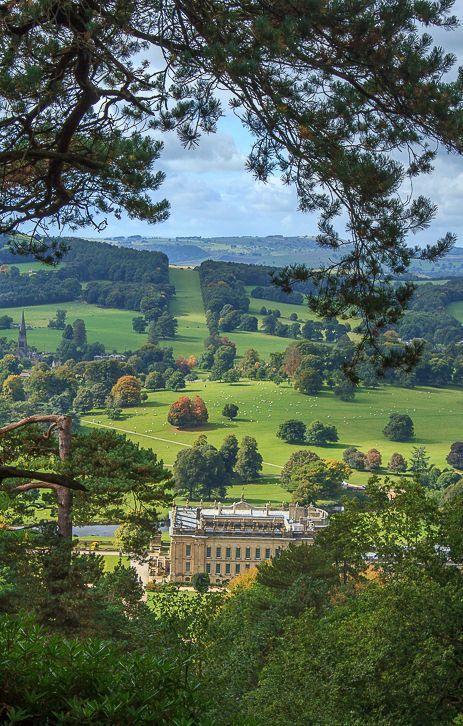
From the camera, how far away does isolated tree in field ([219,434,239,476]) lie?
81.1 meters

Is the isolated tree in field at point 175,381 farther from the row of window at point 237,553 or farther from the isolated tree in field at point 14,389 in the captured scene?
the row of window at point 237,553

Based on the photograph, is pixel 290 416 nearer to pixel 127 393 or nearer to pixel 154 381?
pixel 127 393

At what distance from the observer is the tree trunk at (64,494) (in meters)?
11.3

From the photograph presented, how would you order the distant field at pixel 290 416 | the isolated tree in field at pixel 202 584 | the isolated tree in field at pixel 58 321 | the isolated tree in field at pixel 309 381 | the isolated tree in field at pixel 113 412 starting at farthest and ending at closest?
the isolated tree in field at pixel 58 321 < the isolated tree in field at pixel 309 381 < the isolated tree in field at pixel 113 412 < the distant field at pixel 290 416 < the isolated tree in field at pixel 202 584

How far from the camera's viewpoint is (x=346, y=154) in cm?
798

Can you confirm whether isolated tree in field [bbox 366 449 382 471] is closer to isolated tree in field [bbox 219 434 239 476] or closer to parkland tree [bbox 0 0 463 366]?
isolated tree in field [bbox 219 434 239 476]

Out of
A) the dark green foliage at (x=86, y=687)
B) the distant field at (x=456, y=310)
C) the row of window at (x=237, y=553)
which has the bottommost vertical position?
the row of window at (x=237, y=553)

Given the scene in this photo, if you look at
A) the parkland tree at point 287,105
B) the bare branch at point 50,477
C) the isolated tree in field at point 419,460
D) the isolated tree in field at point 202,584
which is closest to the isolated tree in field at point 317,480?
the isolated tree in field at point 419,460

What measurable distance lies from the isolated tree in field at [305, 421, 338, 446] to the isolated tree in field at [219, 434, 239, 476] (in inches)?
293

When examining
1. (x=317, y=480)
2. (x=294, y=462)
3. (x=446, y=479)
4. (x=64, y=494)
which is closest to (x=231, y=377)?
(x=294, y=462)

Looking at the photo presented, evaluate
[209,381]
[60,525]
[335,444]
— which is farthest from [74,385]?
[60,525]

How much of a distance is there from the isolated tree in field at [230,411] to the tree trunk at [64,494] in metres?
79.7

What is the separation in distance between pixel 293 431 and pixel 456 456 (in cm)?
1297

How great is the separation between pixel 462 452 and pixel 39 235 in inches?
3004
